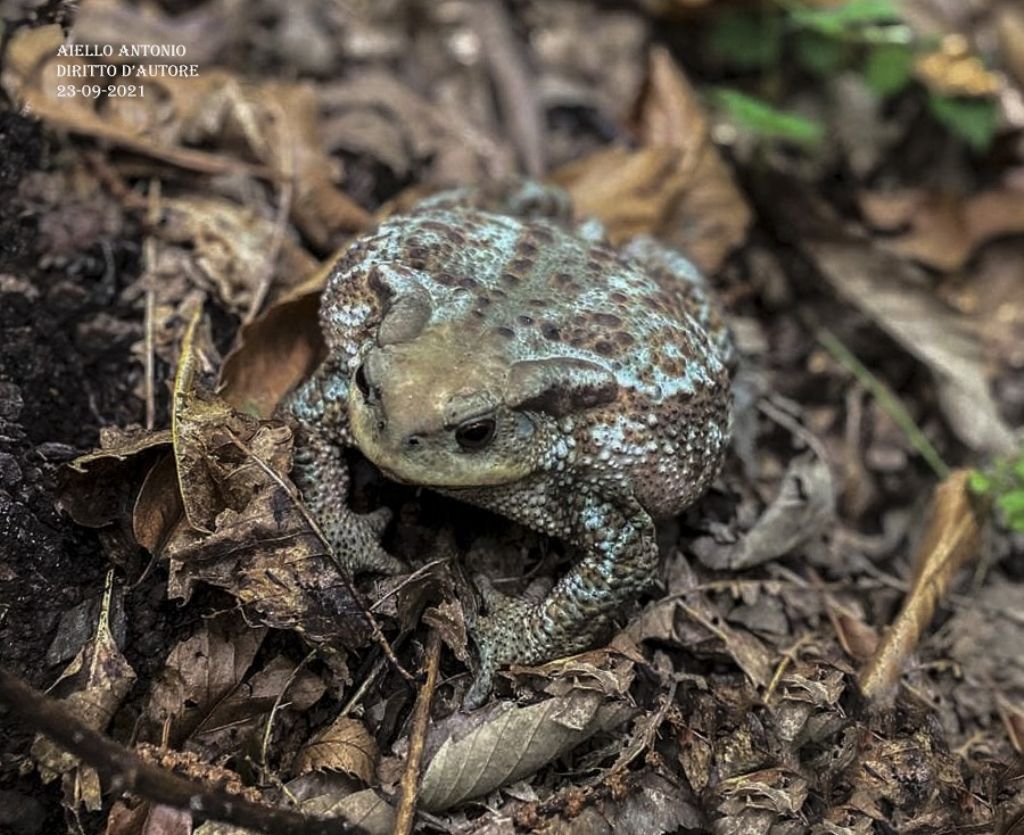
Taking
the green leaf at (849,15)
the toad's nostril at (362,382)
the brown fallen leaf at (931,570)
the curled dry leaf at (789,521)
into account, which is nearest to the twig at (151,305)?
the toad's nostril at (362,382)

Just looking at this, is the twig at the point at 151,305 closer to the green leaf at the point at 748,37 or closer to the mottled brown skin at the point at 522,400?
the mottled brown skin at the point at 522,400

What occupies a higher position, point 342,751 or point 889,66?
point 889,66

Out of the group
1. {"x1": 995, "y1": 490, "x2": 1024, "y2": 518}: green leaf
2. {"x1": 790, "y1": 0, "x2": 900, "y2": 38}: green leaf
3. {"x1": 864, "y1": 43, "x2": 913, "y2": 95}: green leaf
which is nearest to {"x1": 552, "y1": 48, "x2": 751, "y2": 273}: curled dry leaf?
{"x1": 790, "y1": 0, "x2": 900, "y2": 38}: green leaf

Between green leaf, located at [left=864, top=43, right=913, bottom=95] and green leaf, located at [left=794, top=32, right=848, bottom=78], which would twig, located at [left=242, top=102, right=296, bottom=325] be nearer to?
green leaf, located at [left=794, top=32, right=848, bottom=78]

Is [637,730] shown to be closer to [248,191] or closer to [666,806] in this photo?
[666,806]

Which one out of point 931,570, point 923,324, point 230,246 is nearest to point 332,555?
point 230,246

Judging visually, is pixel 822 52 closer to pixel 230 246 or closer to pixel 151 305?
pixel 230 246

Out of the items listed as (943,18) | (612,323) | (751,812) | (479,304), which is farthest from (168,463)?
(943,18)
